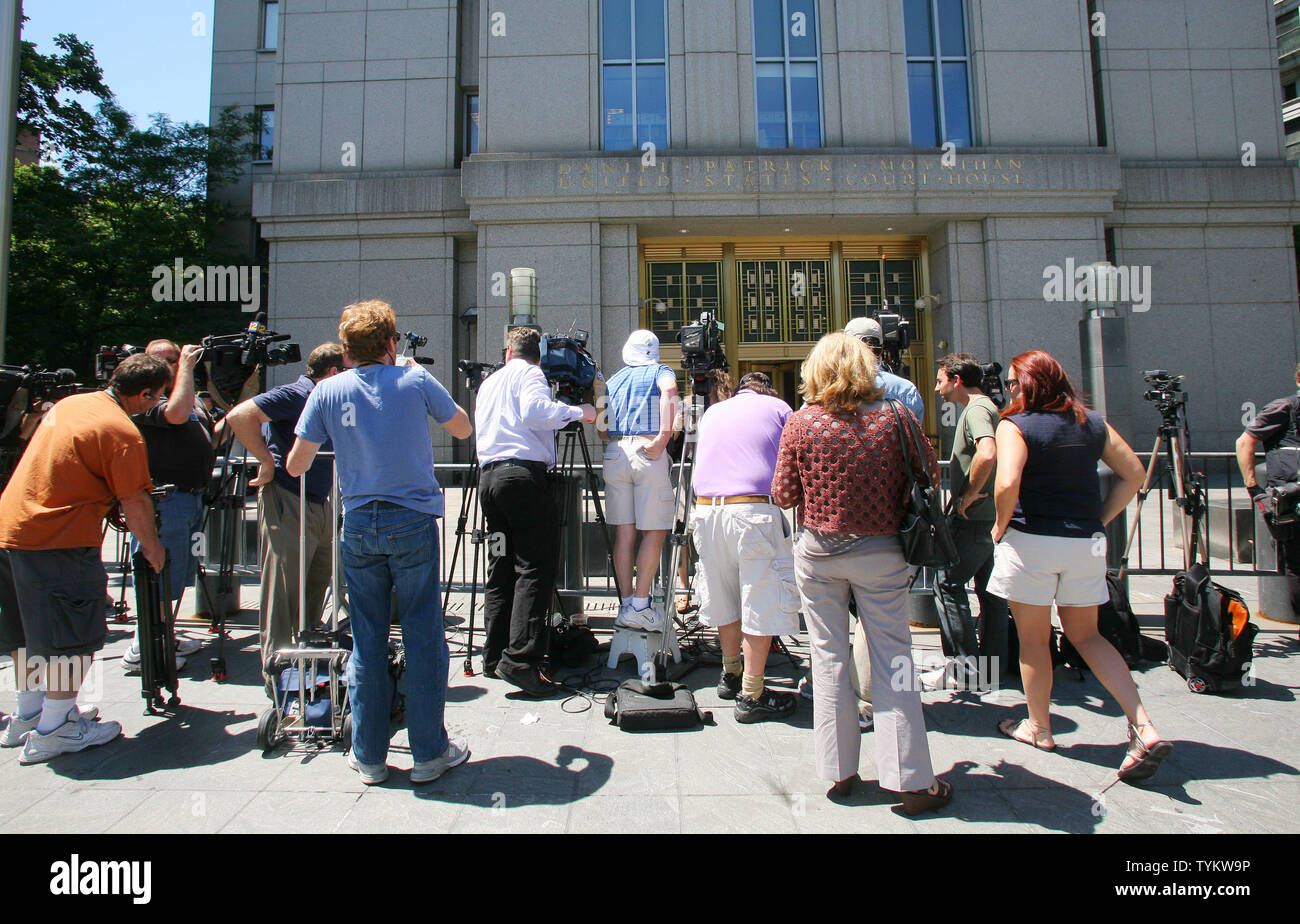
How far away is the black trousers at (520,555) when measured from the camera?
450cm

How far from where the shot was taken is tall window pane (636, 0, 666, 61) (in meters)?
15.5

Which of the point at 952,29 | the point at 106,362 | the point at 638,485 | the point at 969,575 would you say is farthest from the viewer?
the point at 952,29

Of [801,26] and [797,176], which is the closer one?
[797,176]

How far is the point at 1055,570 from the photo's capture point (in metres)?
3.56

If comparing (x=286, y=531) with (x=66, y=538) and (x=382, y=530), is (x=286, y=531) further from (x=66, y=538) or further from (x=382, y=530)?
(x=382, y=530)

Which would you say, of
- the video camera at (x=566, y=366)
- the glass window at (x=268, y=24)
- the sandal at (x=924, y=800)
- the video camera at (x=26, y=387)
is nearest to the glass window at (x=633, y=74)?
the video camera at (x=566, y=366)

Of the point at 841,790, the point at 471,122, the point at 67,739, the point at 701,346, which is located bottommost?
the point at 841,790

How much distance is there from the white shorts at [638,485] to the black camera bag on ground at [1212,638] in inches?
132

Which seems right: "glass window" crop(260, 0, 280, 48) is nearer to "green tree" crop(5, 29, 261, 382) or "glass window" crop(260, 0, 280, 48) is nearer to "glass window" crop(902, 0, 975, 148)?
"green tree" crop(5, 29, 261, 382)

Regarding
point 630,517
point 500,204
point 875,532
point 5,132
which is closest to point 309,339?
point 500,204

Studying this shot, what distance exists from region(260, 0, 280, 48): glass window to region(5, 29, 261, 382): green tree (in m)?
4.41

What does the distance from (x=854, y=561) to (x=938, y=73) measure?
1607cm

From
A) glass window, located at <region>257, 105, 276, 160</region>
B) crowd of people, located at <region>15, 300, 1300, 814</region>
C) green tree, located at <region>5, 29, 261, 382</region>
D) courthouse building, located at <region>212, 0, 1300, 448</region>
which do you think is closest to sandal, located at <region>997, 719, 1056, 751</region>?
crowd of people, located at <region>15, 300, 1300, 814</region>

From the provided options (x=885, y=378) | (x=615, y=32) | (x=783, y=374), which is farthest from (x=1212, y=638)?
(x=615, y=32)
